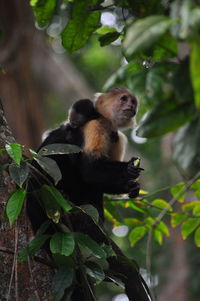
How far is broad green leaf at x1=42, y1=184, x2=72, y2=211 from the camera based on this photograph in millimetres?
2178

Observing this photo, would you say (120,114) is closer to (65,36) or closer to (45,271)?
(45,271)

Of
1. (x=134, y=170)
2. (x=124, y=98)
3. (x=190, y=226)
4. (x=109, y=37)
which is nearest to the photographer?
(x=109, y=37)

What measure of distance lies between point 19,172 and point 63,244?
14.7 inches

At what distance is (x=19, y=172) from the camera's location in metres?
2.12

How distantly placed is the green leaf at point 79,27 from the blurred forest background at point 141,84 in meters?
0.06

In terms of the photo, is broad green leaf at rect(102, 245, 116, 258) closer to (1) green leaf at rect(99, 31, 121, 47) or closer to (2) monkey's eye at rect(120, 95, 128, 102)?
(1) green leaf at rect(99, 31, 121, 47)

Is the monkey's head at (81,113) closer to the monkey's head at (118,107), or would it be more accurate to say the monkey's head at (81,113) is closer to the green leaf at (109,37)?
the monkey's head at (118,107)

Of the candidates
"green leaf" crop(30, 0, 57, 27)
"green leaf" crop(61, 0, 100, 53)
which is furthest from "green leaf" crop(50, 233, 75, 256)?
"green leaf" crop(30, 0, 57, 27)

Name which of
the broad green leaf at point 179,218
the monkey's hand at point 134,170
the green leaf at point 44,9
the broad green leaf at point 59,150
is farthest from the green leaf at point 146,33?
the monkey's hand at point 134,170

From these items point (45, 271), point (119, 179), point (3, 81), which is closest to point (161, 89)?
point (45, 271)

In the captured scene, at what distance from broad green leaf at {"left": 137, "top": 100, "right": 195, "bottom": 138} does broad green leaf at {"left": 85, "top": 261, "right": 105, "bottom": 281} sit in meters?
1.21

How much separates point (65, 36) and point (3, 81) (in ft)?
19.2

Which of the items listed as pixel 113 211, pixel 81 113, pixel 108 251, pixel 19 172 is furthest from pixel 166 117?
pixel 81 113

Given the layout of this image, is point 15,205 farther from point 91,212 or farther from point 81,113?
point 81,113
